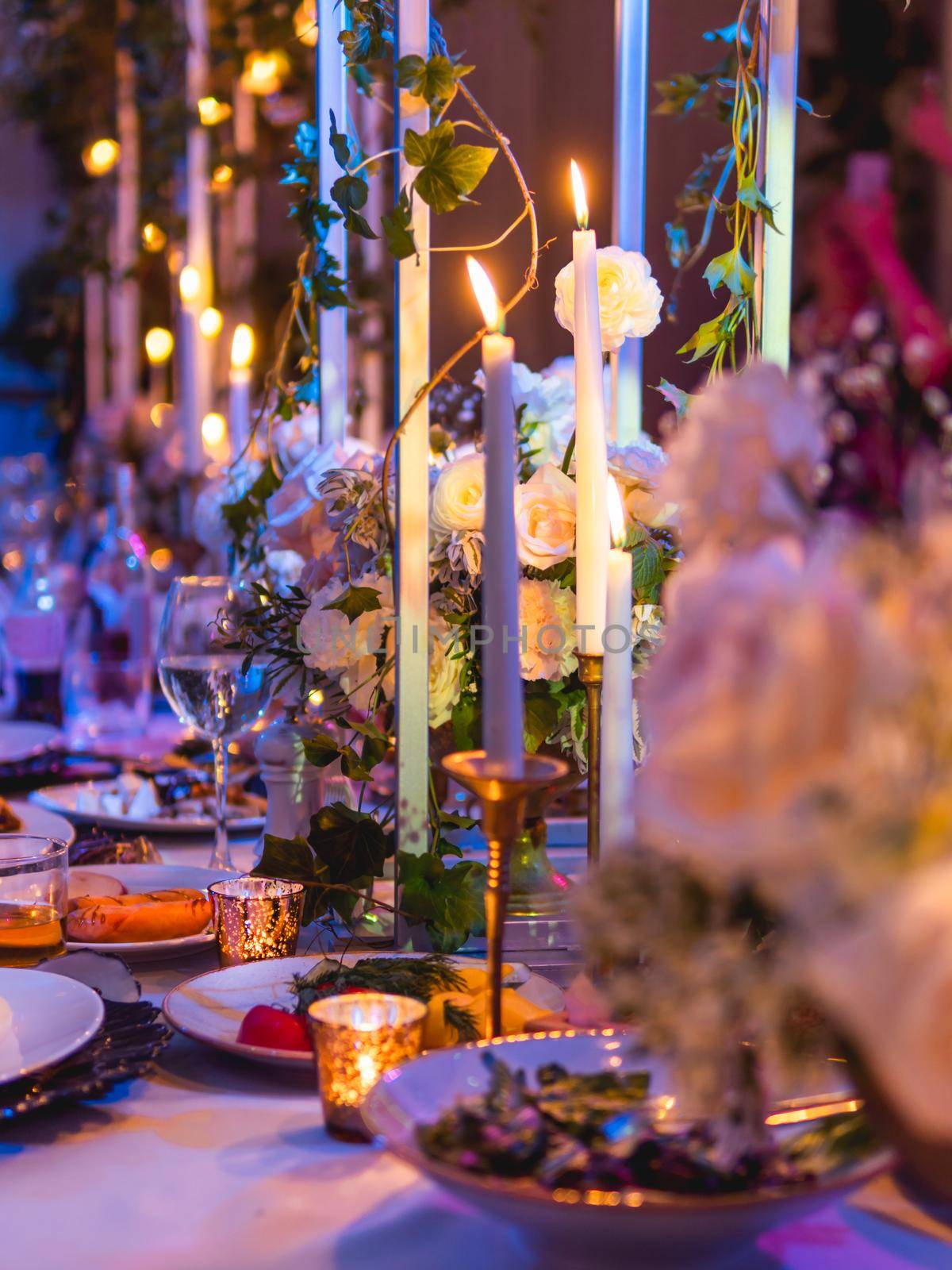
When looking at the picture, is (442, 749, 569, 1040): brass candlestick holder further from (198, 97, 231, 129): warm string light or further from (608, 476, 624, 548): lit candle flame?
(198, 97, 231, 129): warm string light

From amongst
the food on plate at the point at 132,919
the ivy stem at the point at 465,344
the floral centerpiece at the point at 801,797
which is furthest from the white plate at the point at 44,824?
the floral centerpiece at the point at 801,797

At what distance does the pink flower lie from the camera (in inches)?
17.4

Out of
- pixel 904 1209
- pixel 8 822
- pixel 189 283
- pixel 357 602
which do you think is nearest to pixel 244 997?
pixel 357 602

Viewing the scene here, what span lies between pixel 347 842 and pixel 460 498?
270 millimetres

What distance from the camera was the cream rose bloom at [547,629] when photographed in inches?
40.5

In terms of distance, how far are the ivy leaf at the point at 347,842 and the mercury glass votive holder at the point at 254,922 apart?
0.06 m

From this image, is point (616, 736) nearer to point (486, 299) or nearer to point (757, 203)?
point (486, 299)

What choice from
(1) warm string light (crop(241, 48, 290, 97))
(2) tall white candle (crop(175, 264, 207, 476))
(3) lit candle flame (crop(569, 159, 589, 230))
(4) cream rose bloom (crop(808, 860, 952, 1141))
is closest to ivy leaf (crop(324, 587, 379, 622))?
(3) lit candle flame (crop(569, 159, 589, 230))

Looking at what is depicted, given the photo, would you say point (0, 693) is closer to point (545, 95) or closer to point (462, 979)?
point (462, 979)

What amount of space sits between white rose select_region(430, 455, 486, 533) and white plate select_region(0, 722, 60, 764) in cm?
87

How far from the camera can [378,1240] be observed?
0.62 m

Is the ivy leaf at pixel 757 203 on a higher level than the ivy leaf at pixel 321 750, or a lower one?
higher

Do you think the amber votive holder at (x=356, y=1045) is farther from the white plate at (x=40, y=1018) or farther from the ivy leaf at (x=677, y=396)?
the ivy leaf at (x=677, y=396)

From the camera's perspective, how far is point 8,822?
1.33 metres
